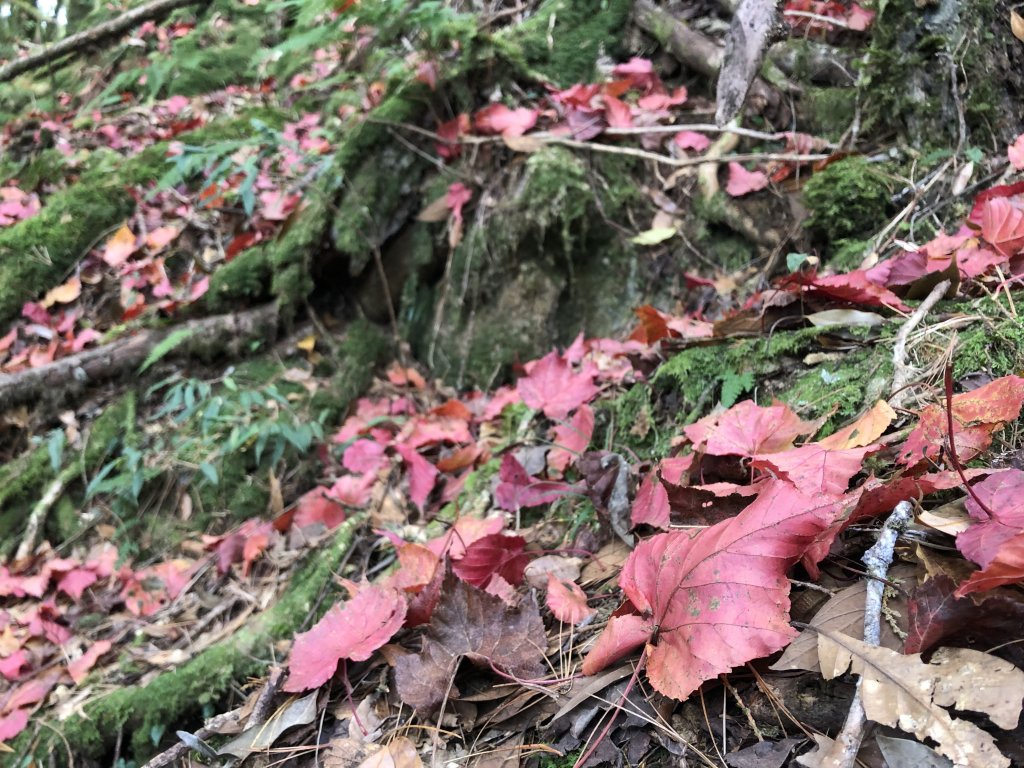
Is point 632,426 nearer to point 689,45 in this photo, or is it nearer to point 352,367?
point 352,367

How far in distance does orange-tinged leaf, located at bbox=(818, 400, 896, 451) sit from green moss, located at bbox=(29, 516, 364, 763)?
4.86 feet

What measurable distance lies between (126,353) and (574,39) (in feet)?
9.73

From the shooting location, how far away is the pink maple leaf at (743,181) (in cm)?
Result: 253

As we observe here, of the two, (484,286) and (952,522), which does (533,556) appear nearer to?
(952,522)

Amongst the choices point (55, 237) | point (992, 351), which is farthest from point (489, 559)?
point (55, 237)

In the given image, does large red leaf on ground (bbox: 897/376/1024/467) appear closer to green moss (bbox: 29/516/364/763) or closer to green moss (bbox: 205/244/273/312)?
green moss (bbox: 29/516/364/763)

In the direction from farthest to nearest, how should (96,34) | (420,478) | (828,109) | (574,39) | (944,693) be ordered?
1. (574,39)
2. (96,34)
3. (828,109)
4. (420,478)
5. (944,693)

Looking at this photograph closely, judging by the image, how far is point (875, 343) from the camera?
1.46 meters

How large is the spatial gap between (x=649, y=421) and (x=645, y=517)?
490 mm

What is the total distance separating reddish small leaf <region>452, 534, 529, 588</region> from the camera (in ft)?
4.49

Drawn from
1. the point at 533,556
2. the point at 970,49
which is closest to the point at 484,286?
the point at 533,556

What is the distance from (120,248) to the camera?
374 centimetres

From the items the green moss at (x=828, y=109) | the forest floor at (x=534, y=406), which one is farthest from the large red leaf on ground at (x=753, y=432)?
the green moss at (x=828, y=109)

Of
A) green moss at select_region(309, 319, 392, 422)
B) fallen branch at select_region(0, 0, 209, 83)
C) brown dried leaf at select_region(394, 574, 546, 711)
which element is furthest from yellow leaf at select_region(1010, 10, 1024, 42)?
fallen branch at select_region(0, 0, 209, 83)
